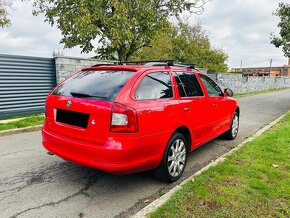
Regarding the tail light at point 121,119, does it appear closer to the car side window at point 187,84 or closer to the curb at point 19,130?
the car side window at point 187,84

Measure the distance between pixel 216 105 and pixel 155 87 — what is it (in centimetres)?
197

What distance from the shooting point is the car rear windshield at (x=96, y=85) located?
131 inches

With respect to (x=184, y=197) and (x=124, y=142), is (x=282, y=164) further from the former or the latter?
(x=124, y=142)

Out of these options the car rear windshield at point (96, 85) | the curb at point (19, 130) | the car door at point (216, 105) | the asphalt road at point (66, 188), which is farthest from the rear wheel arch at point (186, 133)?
the curb at point (19, 130)

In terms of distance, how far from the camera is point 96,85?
3514 mm

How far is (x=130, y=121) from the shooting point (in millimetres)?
3113

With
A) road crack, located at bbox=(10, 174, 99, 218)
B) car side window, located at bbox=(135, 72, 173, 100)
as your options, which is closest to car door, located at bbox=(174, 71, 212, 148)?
car side window, located at bbox=(135, 72, 173, 100)

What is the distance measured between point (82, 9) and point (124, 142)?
9.35 meters

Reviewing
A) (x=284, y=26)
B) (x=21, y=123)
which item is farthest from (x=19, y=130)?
(x=284, y=26)

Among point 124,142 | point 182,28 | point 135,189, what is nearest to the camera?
point 124,142

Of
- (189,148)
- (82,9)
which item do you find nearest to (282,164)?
(189,148)

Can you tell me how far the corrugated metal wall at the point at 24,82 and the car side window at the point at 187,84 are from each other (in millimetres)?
6530

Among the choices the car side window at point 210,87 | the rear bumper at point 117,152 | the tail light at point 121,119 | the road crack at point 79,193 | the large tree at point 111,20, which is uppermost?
the large tree at point 111,20

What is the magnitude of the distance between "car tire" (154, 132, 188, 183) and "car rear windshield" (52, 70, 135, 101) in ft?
3.63
